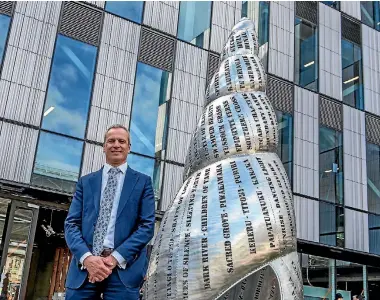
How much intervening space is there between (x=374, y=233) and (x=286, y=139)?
542 centimetres

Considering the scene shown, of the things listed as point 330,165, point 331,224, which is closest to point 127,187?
point 331,224

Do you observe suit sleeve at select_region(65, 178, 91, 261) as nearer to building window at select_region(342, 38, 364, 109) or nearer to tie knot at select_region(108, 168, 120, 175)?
tie knot at select_region(108, 168, 120, 175)

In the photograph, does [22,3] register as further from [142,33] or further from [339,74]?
[339,74]

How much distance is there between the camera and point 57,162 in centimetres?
1312

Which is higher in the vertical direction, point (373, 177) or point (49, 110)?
point (373, 177)

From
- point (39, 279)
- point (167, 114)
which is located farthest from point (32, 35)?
point (39, 279)

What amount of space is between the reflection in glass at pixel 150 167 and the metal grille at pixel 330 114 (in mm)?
7686

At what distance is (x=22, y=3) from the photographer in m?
13.6

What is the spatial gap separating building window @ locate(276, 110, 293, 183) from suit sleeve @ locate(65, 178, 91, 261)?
14.1 metres

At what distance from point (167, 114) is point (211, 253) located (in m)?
12.3

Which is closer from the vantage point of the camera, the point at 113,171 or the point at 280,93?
the point at 113,171

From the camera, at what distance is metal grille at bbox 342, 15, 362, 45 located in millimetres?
20547

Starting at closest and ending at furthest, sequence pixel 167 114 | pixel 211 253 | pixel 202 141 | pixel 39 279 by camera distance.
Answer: pixel 211 253
pixel 202 141
pixel 167 114
pixel 39 279

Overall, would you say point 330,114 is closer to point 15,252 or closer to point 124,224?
point 15,252
